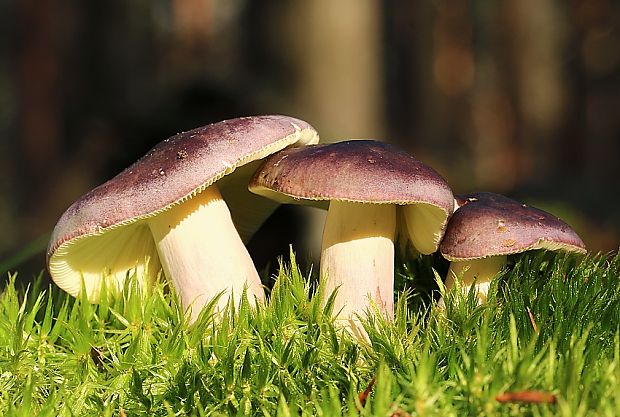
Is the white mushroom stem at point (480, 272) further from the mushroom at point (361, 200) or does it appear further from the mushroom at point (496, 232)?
the mushroom at point (361, 200)

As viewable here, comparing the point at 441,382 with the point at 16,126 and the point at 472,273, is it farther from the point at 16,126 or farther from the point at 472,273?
the point at 16,126

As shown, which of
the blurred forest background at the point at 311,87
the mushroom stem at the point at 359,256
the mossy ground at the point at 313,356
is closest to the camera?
the mossy ground at the point at 313,356

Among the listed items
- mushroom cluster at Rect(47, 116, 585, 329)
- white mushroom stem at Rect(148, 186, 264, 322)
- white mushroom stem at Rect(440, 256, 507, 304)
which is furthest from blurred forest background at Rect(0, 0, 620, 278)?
white mushroom stem at Rect(440, 256, 507, 304)

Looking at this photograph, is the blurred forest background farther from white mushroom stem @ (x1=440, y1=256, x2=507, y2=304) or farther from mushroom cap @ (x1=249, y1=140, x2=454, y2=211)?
white mushroom stem @ (x1=440, y1=256, x2=507, y2=304)

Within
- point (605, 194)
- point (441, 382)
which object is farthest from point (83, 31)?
point (441, 382)

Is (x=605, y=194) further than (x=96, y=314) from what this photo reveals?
Yes

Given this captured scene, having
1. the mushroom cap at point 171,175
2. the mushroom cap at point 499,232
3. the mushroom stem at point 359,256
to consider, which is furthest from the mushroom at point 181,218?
the mushroom cap at point 499,232

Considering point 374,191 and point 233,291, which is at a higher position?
point 374,191
